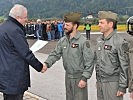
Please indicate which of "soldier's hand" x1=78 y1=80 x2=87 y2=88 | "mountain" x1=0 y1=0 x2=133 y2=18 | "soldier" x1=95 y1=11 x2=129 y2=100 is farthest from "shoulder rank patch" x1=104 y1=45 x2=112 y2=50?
"mountain" x1=0 y1=0 x2=133 y2=18

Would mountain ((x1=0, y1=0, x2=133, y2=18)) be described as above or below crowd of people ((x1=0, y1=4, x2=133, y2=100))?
below

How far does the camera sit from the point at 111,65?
5109 mm

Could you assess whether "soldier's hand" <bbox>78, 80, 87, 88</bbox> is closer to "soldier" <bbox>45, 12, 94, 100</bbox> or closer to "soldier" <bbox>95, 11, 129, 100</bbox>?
"soldier" <bbox>45, 12, 94, 100</bbox>

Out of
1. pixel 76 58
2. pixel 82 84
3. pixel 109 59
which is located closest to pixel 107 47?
pixel 109 59

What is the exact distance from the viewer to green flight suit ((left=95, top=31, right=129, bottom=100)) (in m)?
4.94

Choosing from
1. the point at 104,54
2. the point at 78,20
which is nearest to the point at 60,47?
the point at 78,20

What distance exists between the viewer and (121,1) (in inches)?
5079

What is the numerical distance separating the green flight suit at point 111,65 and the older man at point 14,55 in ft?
3.25

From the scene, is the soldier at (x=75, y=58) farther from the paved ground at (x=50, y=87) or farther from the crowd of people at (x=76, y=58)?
the paved ground at (x=50, y=87)

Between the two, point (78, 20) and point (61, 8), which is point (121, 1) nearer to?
point (61, 8)

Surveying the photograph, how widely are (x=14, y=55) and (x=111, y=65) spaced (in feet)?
4.35

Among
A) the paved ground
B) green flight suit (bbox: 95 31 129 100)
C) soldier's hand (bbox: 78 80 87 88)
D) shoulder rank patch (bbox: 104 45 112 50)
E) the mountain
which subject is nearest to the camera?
green flight suit (bbox: 95 31 129 100)

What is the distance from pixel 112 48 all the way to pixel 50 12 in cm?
12700

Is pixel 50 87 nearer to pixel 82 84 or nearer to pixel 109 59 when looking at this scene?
pixel 82 84
